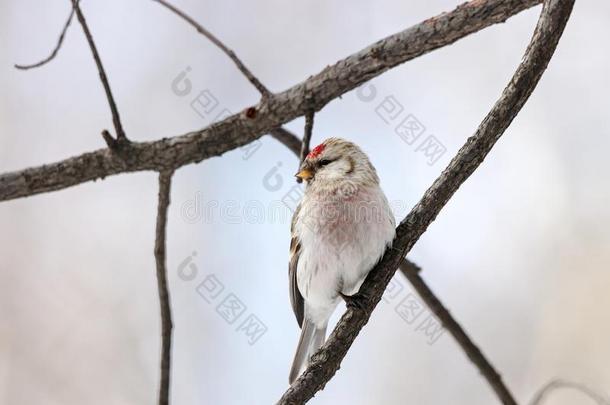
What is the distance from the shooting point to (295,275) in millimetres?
3078

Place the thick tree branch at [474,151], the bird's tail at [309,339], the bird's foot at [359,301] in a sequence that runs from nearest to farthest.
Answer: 1. the thick tree branch at [474,151]
2. the bird's foot at [359,301]
3. the bird's tail at [309,339]

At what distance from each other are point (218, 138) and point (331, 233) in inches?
23.8

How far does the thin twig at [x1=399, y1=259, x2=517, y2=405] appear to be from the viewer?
113 inches

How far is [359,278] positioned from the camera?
9.16 feet

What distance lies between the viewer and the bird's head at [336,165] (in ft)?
9.71

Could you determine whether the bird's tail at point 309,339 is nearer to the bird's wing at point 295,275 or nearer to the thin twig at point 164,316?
the bird's wing at point 295,275

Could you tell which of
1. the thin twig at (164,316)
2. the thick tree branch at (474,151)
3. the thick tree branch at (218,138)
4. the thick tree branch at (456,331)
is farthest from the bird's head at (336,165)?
the thick tree branch at (474,151)

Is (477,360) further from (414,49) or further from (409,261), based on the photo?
(414,49)

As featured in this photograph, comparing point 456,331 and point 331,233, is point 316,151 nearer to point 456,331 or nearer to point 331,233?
point 331,233

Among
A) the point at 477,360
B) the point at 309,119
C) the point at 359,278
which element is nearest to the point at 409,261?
the point at 359,278

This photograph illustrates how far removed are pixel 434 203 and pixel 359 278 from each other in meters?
0.75

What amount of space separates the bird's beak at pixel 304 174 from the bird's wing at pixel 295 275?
0.15 metres

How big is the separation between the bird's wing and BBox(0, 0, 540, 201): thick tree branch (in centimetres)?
57

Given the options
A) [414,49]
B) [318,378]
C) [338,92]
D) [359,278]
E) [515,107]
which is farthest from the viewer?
[359,278]
